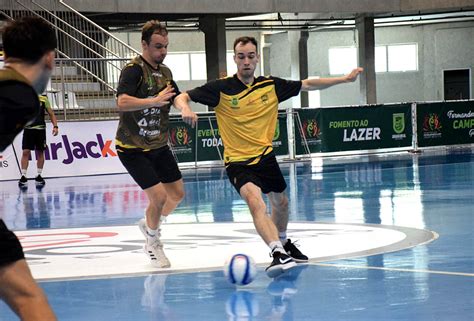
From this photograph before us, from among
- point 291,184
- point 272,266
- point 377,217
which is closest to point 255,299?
point 272,266

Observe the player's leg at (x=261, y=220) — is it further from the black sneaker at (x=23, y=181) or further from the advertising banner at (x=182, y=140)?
the advertising banner at (x=182, y=140)

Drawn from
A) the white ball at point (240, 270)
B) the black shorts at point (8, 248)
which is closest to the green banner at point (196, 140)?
the white ball at point (240, 270)

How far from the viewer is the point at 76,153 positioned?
955 inches

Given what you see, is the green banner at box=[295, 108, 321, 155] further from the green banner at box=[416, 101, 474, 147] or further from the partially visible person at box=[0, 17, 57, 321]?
the partially visible person at box=[0, 17, 57, 321]

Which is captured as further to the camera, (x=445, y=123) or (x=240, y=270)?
(x=445, y=123)

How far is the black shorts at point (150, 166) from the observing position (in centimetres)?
943

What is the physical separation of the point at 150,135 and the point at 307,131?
1959 cm

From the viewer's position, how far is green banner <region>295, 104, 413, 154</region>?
2916 cm

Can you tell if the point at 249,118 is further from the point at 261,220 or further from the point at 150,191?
the point at 150,191

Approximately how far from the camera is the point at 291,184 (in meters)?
19.6

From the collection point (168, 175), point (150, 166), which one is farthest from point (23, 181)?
point (150, 166)

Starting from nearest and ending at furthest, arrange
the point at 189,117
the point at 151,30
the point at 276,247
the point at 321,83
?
1. the point at 189,117
2. the point at 276,247
3. the point at 151,30
4. the point at 321,83

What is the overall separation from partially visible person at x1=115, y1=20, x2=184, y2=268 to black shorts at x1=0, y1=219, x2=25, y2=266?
15.4ft

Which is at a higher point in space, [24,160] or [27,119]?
[27,119]
